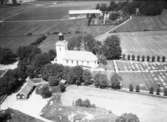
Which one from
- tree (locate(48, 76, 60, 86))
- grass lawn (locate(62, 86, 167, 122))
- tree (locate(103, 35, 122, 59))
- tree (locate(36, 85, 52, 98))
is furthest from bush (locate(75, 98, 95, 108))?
tree (locate(103, 35, 122, 59))

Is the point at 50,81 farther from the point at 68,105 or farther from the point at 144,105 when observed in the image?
the point at 144,105

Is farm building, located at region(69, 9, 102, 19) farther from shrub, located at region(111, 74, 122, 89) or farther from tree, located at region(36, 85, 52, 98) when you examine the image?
tree, located at region(36, 85, 52, 98)

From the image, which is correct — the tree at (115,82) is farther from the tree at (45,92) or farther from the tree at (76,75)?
the tree at (45,92)

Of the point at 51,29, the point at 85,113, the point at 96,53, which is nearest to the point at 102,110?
the point at 85,113

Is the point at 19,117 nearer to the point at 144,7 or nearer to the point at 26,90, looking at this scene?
the point at 26,90

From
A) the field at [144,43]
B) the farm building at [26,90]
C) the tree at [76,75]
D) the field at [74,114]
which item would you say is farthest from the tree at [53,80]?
the field at [144,43]
